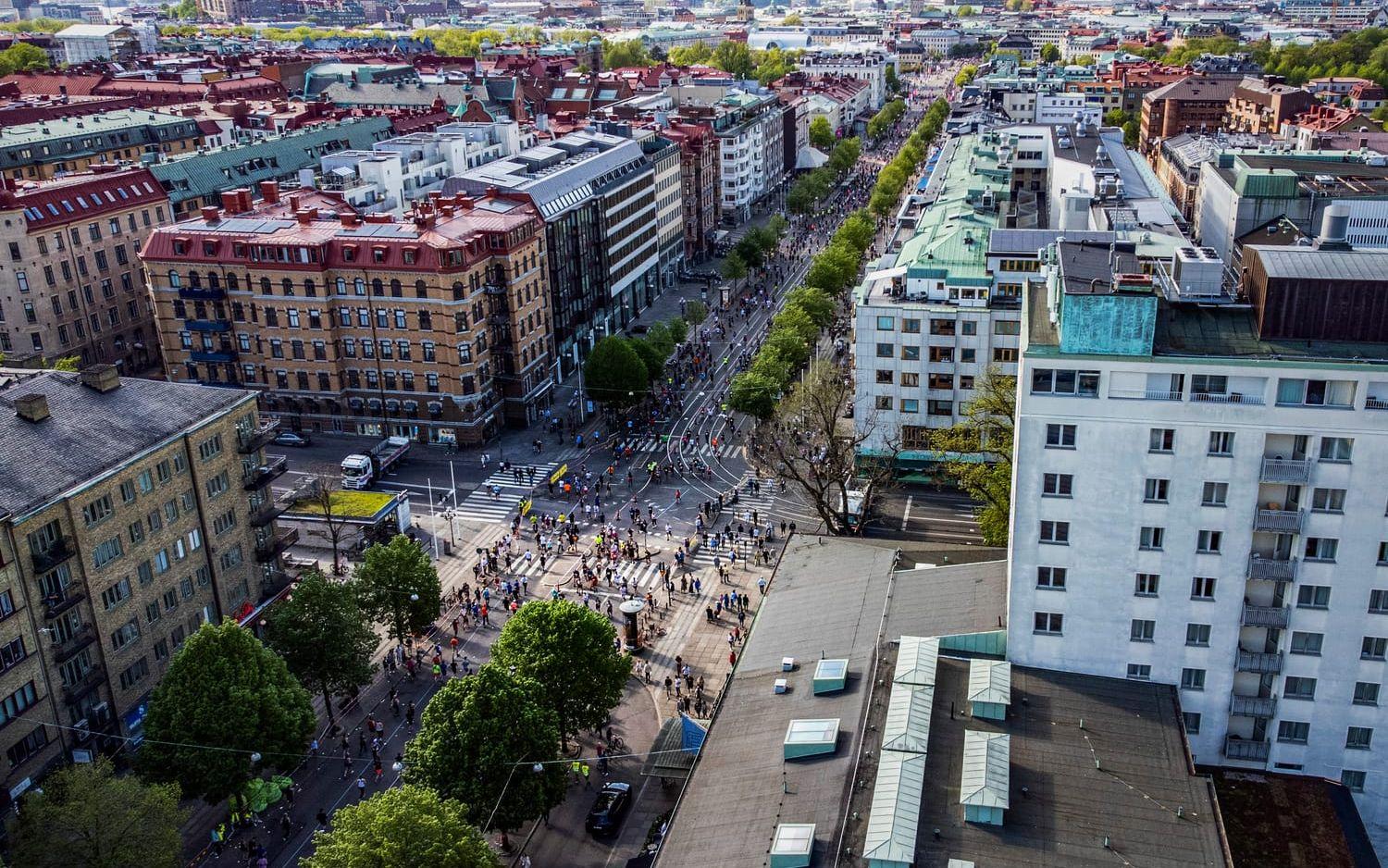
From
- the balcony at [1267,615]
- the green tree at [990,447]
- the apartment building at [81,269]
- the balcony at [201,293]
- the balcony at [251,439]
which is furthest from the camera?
the apartment building at [81,269]

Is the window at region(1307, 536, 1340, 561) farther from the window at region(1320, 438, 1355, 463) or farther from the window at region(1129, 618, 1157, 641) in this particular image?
the window at region(1129, 618, 1157, 641)

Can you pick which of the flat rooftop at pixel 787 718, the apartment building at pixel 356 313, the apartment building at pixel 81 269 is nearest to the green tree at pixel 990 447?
the flat rooftop at pixel 787 718

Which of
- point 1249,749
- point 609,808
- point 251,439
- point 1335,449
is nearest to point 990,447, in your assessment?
point 1249,749

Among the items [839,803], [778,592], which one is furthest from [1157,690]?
[778,592]

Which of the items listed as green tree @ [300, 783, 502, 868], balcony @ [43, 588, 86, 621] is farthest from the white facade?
balcony @ [43, 588, 86, 621]

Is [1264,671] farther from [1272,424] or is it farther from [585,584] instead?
[585,584]

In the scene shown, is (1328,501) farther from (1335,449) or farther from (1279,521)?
(1335,449)

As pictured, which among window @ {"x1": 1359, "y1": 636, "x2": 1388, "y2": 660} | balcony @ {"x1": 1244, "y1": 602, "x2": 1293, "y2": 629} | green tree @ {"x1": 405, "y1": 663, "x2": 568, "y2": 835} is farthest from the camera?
green tree @ {"x1": 405, "y1": 663, "x2": 568, "y2": 835}

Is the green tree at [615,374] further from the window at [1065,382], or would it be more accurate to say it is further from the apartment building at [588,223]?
the window at [1065,382]
